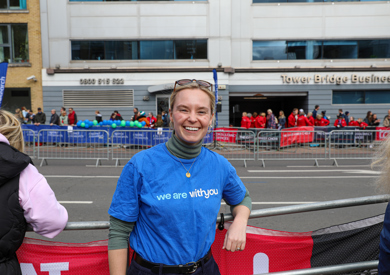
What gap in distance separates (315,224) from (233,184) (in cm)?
415

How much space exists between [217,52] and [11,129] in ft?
72.0

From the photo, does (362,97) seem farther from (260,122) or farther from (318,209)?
(318,209)

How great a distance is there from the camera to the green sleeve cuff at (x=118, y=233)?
1.61m

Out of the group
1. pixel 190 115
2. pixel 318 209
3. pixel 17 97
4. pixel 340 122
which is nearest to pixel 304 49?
pixel 340 122

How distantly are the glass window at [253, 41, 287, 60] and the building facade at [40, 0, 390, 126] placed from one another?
7 centimetres

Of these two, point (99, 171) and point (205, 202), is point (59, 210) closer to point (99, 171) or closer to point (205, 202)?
point (205, 202)

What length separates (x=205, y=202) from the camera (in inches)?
68.2

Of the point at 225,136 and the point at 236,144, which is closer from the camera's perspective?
the point at 236,144

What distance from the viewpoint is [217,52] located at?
74.9 ft

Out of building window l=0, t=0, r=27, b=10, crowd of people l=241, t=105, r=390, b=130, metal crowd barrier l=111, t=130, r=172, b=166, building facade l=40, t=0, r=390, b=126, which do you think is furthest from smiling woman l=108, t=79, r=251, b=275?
building window l=0, t=0, r=27, b=10

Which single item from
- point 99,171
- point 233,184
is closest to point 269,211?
point 233,184

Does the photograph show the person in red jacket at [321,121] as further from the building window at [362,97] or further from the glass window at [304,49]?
the glass window at [304,49]

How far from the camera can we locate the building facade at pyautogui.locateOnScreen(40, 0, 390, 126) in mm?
22672

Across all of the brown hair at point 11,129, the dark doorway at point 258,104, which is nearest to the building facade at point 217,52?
the dark doorway at point 258,104
